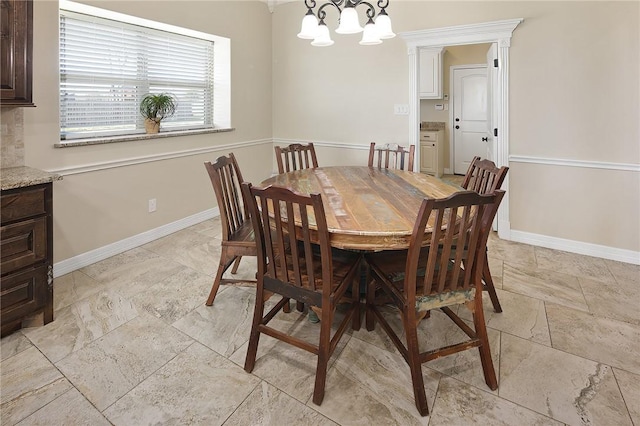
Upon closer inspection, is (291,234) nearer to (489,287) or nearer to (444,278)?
(444,278)

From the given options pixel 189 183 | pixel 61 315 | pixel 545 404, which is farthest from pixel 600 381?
pixel 189 183

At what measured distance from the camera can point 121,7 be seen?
2.94 m

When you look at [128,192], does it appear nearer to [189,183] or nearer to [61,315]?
[189,183]

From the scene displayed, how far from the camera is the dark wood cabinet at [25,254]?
6.13 ft

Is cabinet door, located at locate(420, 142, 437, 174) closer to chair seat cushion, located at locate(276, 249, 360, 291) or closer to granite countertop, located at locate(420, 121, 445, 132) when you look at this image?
granite countertop, located at locate(420, 121, 445, 132)

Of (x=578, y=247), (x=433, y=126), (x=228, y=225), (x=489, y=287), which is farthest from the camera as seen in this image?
(x=433, y=126)

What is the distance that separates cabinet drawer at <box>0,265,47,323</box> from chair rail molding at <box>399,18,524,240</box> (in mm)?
3666

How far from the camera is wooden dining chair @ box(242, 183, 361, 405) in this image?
57.8 inches

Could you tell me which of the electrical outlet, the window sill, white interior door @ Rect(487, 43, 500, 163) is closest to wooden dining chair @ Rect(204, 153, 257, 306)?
the window sill

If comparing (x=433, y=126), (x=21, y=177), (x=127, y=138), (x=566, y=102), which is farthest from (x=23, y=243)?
(x=433, y=126)

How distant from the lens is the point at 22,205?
6.26ft

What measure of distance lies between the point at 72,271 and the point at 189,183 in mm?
1417

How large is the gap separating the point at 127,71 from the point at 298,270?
9.24 ft

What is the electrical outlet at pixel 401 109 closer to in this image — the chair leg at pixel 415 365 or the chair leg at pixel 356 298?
the chair leg at pixel 356 298
